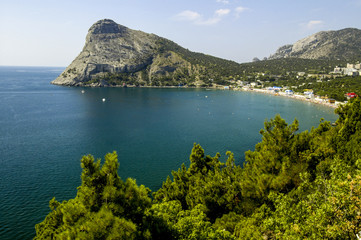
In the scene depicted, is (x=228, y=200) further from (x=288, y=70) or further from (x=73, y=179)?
(x=288, y=70)

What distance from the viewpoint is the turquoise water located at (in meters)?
29.0

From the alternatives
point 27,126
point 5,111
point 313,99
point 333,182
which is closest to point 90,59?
point 5,111

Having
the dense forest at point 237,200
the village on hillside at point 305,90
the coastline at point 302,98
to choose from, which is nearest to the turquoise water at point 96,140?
the coastline at point 302,98

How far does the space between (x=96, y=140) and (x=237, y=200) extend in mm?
40023

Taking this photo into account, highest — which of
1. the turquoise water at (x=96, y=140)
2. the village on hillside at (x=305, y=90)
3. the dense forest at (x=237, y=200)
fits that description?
the village on hillside at (x=305, y=90)

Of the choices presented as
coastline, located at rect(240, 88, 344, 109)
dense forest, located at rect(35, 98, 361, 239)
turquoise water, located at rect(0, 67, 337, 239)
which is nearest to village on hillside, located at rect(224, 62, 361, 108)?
coastline, located at rect(240, 88, 344, 109)

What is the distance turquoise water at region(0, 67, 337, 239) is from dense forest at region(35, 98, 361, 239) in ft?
44.2

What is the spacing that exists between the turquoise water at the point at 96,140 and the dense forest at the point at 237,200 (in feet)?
44.2

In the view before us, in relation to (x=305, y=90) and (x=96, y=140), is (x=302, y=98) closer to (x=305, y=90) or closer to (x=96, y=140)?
(x=305, y=90)

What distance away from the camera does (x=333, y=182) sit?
990 centimetres

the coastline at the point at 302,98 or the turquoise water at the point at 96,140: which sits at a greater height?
the coastline at the point at 302,98

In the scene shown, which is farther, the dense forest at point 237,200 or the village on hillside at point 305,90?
the village on hillside at point 305,90

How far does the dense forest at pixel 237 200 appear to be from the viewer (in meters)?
8.30

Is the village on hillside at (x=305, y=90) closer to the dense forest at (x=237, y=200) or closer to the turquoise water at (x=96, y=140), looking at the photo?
the turquoise water at (x=96, y=140)
